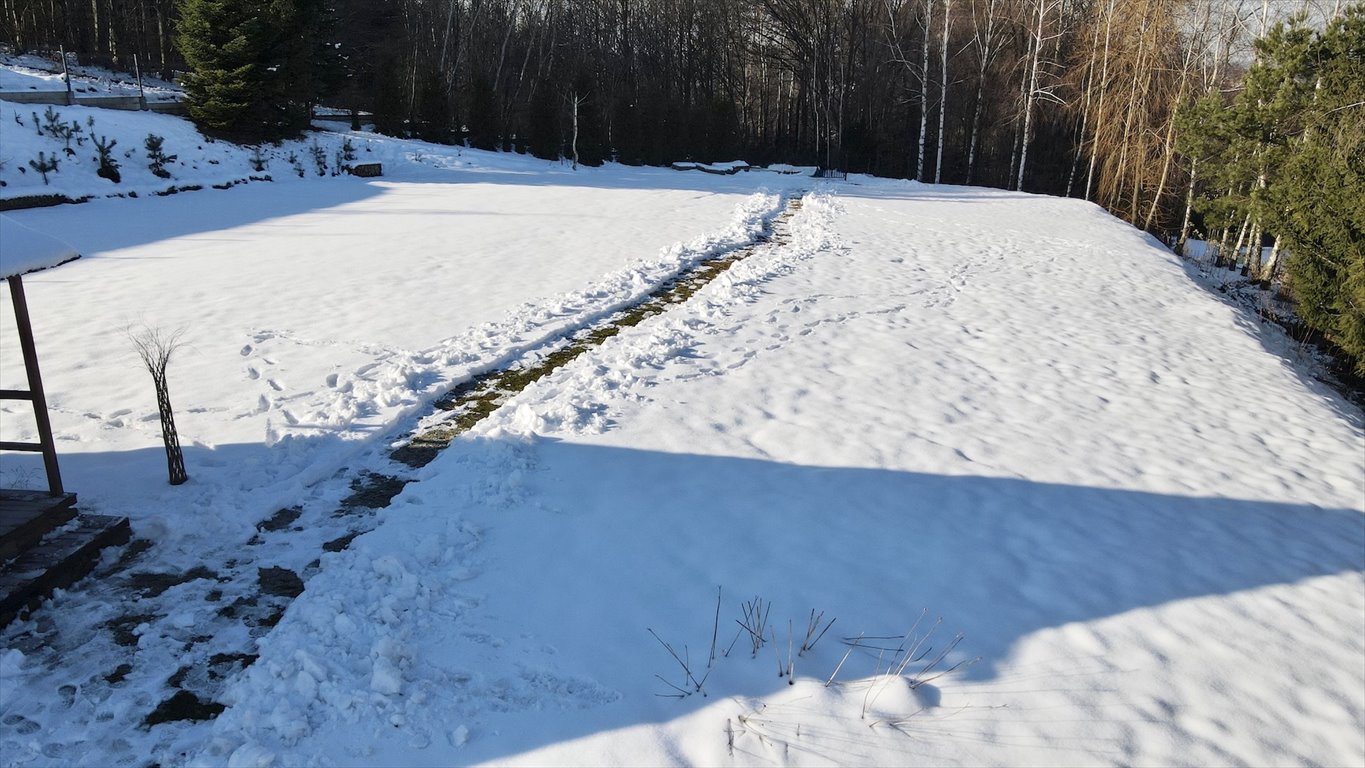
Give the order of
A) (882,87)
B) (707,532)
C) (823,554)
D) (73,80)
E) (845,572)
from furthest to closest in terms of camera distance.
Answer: (882,87), (73,80), (707,532), (823,554), (845,572)

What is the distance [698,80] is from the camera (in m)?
44.3

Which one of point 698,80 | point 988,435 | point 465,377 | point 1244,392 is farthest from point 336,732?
point 698,80

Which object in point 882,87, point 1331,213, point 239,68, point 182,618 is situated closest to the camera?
point 182,618

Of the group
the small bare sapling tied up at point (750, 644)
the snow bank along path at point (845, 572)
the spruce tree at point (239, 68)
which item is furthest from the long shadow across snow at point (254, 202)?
the small bare sapling tied up at point (750, 644)

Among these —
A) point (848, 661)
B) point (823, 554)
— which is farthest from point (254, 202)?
point (848, 661)

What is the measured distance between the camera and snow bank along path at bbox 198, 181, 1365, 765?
311 centimetres

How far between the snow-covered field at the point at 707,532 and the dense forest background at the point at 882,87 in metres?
Answer: 8.19

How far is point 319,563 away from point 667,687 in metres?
1.94

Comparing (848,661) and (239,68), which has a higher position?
(239,68)

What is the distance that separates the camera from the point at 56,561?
363cm

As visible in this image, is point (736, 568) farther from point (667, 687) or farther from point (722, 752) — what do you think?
point (722, 752)

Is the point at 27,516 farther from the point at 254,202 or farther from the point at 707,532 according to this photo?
the point at 254,202

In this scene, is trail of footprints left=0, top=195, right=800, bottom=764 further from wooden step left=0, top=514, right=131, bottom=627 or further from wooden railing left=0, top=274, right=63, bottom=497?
wooden railing left=0, top=274, right=63, bottom=497

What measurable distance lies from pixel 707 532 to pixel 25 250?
3624 millimetres
